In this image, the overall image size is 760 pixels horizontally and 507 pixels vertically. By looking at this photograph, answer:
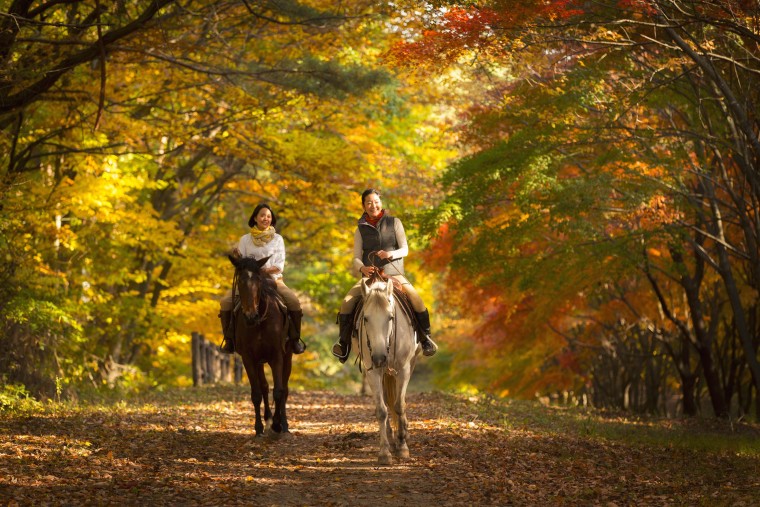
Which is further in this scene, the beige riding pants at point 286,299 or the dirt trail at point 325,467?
the beige riding pants at point 286,299

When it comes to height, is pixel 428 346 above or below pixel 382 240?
below

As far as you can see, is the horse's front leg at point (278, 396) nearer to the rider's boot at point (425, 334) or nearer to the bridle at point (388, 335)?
the bridle at point (388, 335)

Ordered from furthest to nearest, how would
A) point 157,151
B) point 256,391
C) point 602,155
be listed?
point 157,151
point 602,155
point 256,391

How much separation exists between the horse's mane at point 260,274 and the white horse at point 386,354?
156cm

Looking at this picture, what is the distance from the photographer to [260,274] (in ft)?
39.2

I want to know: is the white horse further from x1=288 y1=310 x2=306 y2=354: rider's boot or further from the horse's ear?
x1=288 y1=310 x2=306 y2=354: rider's boot

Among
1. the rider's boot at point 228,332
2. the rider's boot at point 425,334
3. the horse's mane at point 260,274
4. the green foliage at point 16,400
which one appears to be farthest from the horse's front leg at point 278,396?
the green foliage at point 16,400

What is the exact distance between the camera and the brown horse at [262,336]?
463 inches

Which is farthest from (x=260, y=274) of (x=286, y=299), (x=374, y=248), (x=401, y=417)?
(x=401, y=417)

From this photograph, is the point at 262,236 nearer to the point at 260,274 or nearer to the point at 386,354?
the point at 260,274

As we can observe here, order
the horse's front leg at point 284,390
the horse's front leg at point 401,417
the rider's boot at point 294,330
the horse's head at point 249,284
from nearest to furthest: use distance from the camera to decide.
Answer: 1. the horse's front leg at point 401,417
2. the horse's head at point 249,284
3. the horse's front leg at point 284,390
4. the rider's boot at point 294,330

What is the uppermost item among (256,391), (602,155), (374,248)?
(602,155)

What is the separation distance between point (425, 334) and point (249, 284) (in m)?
2.24

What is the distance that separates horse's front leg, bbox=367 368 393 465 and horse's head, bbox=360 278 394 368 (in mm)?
249
